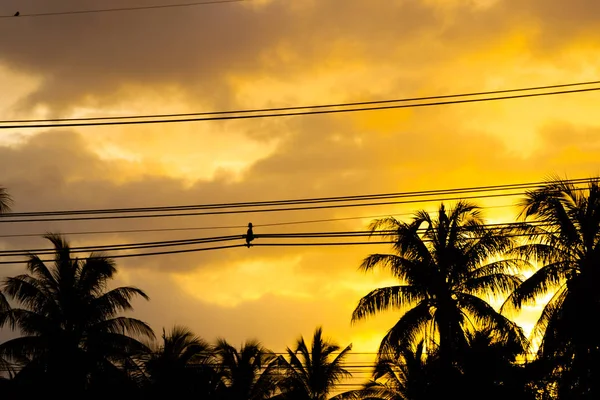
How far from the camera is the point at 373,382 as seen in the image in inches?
1385

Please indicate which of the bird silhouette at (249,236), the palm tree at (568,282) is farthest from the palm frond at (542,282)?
the bird silhouette at (249,236)

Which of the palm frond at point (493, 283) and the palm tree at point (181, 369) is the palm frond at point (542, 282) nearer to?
the palm frond at point (493, 283)

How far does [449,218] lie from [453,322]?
396cm

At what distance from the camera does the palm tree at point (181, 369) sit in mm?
32562

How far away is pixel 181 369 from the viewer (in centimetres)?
3288

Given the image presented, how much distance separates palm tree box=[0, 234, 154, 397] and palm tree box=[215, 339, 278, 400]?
350cm

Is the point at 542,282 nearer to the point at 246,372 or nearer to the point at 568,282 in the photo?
the point at 568,282

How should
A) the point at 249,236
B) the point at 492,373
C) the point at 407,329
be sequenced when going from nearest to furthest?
the point at 249,236, the point at 492,373, the point at 407,329

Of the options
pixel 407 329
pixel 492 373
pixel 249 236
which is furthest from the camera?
pixel 407 329

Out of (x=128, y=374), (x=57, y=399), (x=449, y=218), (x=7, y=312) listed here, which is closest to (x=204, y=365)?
(x=128, y=374)

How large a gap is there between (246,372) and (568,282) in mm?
15523

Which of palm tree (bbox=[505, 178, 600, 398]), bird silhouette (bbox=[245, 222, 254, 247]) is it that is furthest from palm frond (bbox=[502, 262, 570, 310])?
bird silhouette (bbox=[245, 222, 254, 247])

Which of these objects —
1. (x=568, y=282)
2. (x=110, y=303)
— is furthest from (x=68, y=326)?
(x=568, y=282)

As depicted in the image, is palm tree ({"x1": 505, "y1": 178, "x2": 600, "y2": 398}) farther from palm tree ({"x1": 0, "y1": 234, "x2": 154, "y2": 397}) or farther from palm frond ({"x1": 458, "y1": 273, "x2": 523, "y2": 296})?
palm tree ({"x1": 0, "y1": 234, "x2": 154, "y2": 397})
